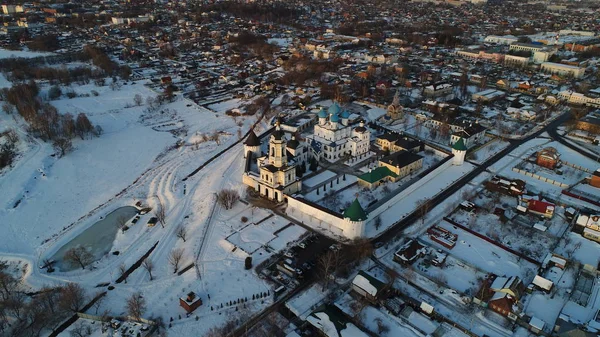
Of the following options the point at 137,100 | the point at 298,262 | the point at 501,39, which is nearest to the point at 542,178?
the point at 298,262

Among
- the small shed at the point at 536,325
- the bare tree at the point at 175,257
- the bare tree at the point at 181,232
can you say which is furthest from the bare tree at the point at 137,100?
the small shed at the point at 536,325

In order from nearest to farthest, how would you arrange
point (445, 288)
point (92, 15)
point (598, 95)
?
point (445, 288) < point (598, 95) < point (92, 15)

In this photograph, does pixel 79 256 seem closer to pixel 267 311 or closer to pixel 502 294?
pixel 267 311

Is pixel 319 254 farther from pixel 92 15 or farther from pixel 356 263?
pixel 92 15

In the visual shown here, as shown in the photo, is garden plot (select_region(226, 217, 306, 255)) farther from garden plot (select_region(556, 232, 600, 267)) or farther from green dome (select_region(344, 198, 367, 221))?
garden plot (select_region(556, 232, 600, 267))

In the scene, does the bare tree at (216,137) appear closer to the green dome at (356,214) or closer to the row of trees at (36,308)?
the green dome at (356,214)

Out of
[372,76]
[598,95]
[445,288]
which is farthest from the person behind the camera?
[372,76]

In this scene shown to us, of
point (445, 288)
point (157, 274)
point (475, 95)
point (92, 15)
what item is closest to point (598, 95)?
point (475, 95)
